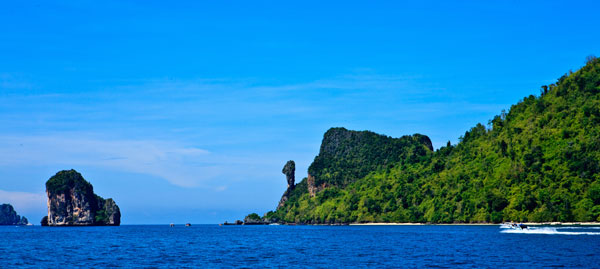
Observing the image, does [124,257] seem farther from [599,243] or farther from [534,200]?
[534,200]

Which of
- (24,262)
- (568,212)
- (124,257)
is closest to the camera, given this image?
(24,262)

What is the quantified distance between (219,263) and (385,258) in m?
24.2

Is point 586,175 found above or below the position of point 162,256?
above

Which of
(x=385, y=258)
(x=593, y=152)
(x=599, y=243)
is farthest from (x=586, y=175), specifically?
(x=385, y=258)

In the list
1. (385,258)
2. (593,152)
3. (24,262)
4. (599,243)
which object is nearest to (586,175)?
(593,152)

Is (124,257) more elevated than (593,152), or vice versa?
(593,152)

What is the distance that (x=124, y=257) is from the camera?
90938mm

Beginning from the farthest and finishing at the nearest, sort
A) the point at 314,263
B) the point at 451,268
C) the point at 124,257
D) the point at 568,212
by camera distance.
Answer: the point at 568,212 < the point at 124,257 < the point at 314,263 < the point at 451,268

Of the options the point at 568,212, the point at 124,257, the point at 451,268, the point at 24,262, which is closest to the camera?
the point at 451,268

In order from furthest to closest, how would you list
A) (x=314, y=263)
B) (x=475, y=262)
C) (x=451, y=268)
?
(x=314, y=263)
(x=475, y=262)
(x=451, y=268)

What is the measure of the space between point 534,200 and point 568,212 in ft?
56.5

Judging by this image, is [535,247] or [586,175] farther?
[586,175]

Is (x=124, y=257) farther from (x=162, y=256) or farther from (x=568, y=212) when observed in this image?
(x=568, y=212)

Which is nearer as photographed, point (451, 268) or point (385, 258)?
point (451, 268)
